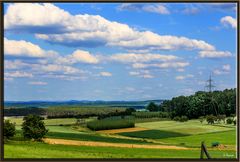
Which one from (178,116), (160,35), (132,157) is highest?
(160,35)

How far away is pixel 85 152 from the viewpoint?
11.5 meters

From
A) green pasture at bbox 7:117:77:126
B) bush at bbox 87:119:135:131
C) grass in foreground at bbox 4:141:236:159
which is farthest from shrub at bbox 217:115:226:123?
green pasture at bbox 7:117:77:126

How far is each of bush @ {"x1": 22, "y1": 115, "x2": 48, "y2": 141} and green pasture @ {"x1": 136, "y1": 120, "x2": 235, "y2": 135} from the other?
5.98ft

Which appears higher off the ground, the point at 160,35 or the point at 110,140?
the point at 160,35

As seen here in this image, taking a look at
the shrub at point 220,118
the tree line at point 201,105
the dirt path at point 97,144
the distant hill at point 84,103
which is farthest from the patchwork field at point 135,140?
the distant hill at point 84,103

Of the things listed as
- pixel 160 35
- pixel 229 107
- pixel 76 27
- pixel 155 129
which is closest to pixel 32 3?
pixel 76 27

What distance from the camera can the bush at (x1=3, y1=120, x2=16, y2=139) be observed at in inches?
449

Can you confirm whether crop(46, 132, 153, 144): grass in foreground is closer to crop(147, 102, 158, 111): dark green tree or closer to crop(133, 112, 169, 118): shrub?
crop(133, 112, 169, 118): shrub

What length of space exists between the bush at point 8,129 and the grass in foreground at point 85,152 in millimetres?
149

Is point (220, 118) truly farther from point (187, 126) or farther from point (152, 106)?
point (152, 106)

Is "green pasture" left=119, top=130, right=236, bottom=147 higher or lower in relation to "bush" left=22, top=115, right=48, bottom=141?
lower

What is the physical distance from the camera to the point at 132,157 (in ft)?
37.7

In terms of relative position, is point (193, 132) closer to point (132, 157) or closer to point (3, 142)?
point (132, 157)

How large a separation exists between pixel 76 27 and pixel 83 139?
2134 mm
